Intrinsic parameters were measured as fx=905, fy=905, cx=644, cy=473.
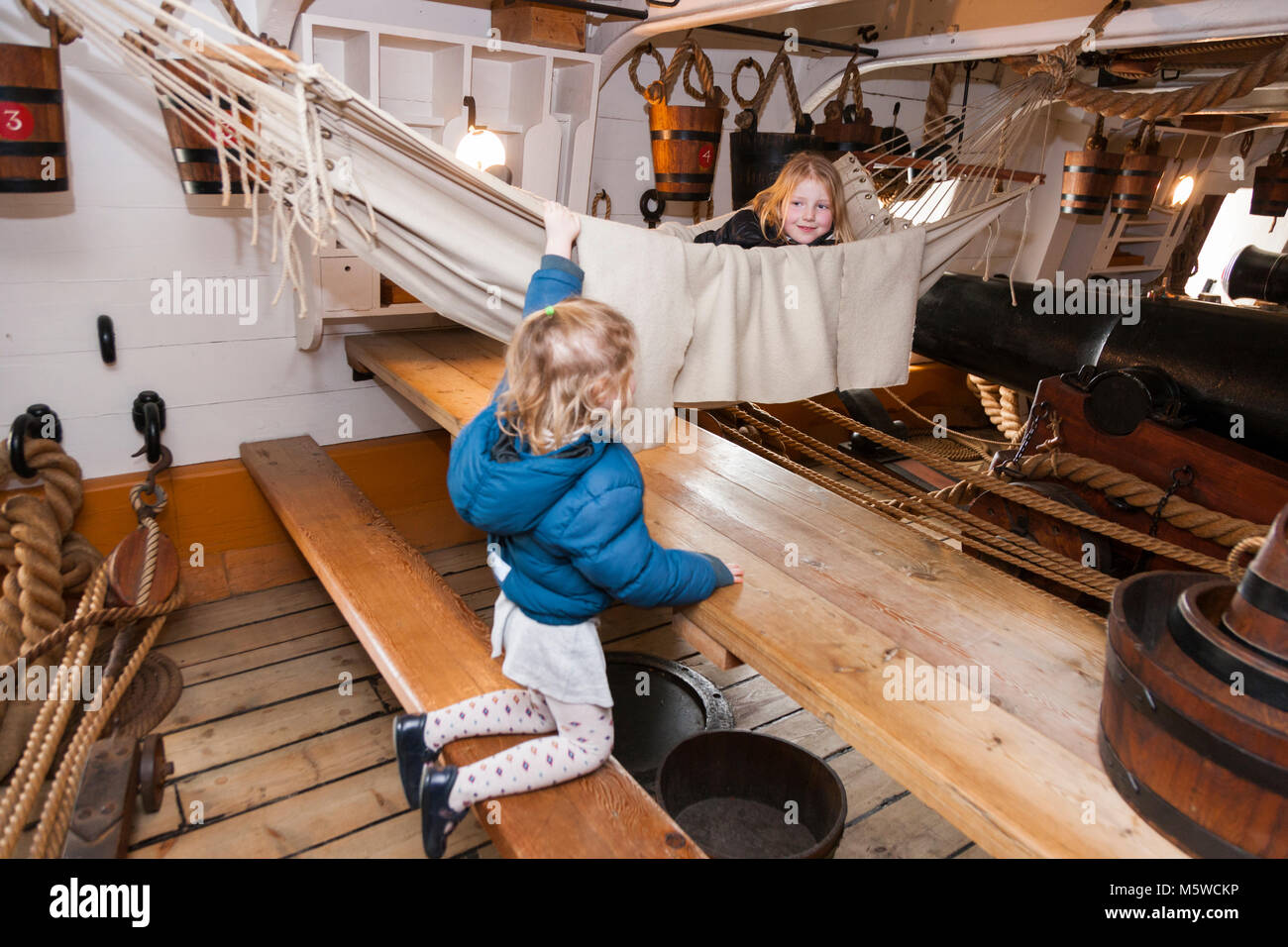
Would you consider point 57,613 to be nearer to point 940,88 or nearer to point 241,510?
point 241,510

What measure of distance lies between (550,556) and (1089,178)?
12.4ft

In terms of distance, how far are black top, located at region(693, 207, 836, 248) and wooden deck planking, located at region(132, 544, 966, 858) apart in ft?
4.05

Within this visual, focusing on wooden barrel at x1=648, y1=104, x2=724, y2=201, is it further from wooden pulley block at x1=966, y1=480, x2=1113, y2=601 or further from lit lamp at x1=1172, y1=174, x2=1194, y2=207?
lit lamp at x1=1172, y1=174, x2=1194, y2=207

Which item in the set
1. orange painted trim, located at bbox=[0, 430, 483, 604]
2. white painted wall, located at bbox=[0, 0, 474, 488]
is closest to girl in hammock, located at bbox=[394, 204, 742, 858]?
white painted wall, located at bbox=[0, 0, 474, 488]

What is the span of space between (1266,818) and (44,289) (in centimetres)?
288

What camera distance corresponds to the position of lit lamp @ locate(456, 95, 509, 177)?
2488 millimetres

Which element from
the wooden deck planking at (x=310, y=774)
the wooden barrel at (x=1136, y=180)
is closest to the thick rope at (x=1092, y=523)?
the wooden deck planking at (x=310, y=774)

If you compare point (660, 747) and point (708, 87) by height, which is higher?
point (708, 87)

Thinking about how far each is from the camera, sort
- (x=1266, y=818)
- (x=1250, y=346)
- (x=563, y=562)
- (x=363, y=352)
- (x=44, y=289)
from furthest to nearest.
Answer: (x=363, y=352) < (x=44, y=289) < (x=1250, y=346) < (x=563, y=562) < (x=1266, y=818)

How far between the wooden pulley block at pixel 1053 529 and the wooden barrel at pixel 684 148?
1.48m

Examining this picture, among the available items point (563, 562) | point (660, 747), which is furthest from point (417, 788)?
point (660, 747)

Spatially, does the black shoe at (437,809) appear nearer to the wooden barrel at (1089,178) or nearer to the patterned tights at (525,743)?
the patterned tights at (525,743)

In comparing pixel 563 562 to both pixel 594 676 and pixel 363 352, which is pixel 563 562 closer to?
pixel 594 676
